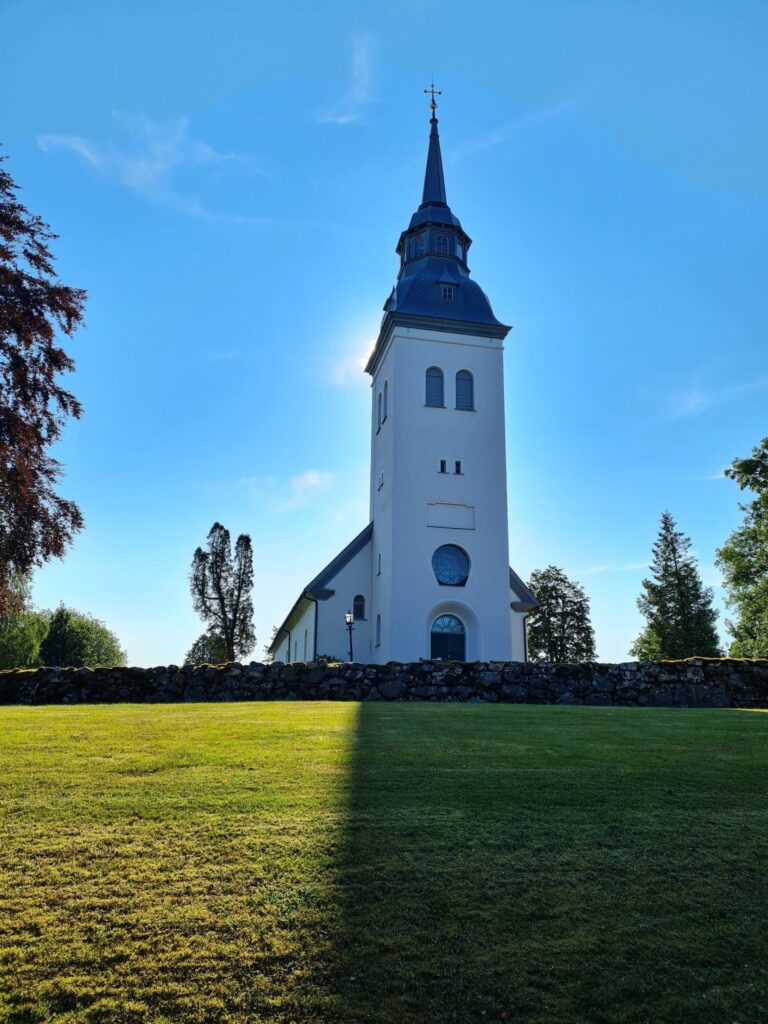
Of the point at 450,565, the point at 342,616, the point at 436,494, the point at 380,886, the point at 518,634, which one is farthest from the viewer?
the point at 518,634

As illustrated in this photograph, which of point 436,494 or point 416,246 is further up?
point 416,246

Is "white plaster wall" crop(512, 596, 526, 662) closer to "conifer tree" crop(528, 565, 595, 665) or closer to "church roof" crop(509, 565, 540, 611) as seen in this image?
"church roof" crop(509, 565, 540, 611)

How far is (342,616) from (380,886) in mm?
27046

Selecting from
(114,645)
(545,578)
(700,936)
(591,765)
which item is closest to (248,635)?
(545,578)

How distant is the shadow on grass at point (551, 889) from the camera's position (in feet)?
11.7

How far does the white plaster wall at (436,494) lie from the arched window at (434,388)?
0.22 meters

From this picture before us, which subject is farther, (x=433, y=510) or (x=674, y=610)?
(x=674, y=610)

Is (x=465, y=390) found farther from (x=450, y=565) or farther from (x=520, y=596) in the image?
(x=520, y=596)

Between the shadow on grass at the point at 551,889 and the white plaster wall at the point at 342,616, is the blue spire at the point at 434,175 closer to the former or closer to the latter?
the white plaster wall at the point at 342,616

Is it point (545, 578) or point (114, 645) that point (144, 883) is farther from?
point (114, 645)

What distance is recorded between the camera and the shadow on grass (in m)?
3.55

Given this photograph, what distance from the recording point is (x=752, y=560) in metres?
35.1

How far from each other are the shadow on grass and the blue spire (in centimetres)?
3468

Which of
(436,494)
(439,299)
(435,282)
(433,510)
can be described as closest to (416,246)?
(435,282)
